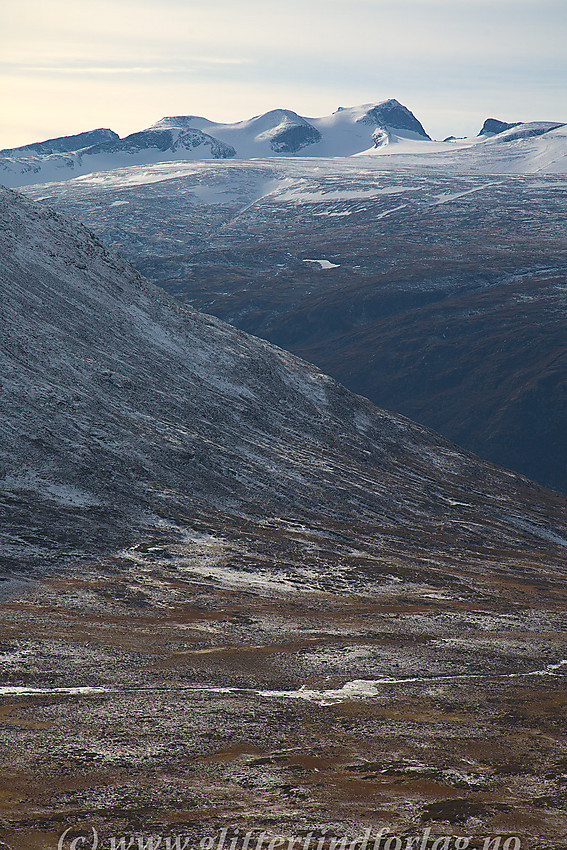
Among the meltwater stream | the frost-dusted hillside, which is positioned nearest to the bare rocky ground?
the meltwater stream

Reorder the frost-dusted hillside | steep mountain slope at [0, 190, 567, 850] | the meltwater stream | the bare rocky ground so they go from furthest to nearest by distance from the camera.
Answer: the frost-dusted hillside, the meltwater stream, steep mountain slope at [0, 190, 567, 850], the bare rocky ground

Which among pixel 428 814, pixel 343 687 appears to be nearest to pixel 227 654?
pixel 343 687

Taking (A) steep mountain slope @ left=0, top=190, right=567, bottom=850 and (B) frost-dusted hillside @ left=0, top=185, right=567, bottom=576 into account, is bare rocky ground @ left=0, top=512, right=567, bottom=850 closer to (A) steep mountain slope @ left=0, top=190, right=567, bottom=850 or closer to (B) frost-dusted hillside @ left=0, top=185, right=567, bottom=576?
(A) steep mountain slope @ left=0, top=190, right=567, bottom=850

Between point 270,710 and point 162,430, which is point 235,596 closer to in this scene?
point 270,710

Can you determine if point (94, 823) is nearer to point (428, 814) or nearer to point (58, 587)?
point (428, 814)

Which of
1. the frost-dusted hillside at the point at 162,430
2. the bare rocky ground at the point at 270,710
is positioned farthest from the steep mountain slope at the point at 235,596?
the frost-dusted hillside at the point at 162,430

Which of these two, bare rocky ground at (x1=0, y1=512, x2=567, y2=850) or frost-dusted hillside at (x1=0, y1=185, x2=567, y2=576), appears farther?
frost-dusted hillside at (x1=0, y1=185, x2=567, y2=576)

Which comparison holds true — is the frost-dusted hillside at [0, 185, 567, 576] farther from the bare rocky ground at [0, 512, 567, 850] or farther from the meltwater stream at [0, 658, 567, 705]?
the meltwater stream at [0, 658, 567, 705]

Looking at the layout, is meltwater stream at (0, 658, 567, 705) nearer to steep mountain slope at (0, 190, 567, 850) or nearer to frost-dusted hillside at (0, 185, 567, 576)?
steep mountain slope at (0, 190, 567, 850)

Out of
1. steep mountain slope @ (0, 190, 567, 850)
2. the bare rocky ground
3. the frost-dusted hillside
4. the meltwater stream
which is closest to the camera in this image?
the bare rocky ground

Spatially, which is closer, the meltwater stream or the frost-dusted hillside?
the meltwater stream
